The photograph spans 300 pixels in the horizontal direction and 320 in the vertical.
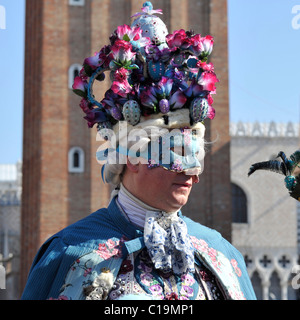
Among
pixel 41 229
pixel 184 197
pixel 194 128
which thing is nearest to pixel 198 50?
pixel 194 128

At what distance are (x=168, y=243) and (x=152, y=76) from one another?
2.32 ft

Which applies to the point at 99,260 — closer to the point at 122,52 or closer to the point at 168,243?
the point at 168,243

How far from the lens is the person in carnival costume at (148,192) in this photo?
361 centimetres

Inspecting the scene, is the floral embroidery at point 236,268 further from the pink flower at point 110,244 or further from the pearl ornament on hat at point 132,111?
the pearl ornament on hat at point 132,111

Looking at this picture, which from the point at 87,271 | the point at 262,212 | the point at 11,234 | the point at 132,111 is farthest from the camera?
the point at 11,234

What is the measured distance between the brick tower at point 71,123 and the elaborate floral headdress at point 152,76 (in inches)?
646

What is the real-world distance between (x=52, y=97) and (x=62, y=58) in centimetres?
96

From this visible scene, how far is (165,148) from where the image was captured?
3.70 metres

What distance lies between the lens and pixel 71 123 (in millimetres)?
20688

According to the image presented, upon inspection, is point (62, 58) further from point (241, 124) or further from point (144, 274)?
point (144, 274)

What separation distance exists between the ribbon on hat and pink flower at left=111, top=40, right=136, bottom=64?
65 centimetres

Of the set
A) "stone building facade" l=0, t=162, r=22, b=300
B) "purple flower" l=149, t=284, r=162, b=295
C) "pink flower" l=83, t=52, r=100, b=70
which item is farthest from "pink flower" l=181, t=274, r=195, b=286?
"stone building facade" l=0, t=162, r=22, b=300

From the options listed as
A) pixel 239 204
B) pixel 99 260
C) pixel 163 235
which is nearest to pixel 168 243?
pixel 163 235

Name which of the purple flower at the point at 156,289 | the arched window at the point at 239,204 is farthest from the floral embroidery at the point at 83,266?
the arched window at the point at 239,204
